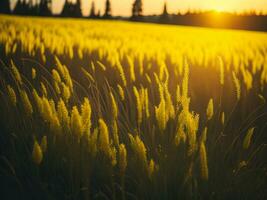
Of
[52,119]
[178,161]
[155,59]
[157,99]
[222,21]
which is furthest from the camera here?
[222,21]

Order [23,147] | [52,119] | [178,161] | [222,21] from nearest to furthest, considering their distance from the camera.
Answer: [52,119], [178,161], [23,147], [222,21]

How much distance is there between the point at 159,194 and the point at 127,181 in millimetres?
97

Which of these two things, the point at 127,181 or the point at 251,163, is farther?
the point at 251,163

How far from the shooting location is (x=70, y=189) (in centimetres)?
82

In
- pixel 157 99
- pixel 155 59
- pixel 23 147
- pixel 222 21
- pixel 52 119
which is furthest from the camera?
pixel 222 21

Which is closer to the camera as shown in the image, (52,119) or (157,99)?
(52,119)

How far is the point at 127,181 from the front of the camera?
2.81 feet

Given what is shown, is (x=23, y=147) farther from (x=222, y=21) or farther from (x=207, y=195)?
(x=222, y=21)

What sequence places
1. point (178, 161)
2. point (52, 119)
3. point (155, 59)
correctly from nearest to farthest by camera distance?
point (52, 119), point (178, 161), point (155, 59)

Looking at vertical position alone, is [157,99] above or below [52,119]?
below

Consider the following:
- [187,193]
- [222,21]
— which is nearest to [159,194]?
[187,193]

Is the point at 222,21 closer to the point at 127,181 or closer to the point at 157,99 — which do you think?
the point at 157,99

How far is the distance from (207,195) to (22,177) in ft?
1.25

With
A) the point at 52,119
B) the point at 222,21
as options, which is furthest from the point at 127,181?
the point at 222,21
